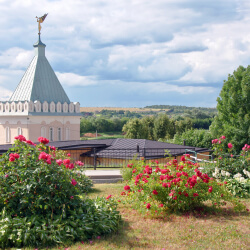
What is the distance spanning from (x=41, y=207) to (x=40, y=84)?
2808 centimetres

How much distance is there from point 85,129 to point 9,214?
8649cm

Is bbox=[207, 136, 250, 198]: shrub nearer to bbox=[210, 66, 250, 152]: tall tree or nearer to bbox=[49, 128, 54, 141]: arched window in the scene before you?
bbox=[210, 66, 250, 152]: tall tree

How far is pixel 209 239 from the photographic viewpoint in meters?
5.26

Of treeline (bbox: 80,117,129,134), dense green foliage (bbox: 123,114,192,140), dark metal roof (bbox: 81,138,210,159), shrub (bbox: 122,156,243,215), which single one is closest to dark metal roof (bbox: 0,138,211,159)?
dark metal roof (bbox: 81,138,210,159)

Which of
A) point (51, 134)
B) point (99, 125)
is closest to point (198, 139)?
point (51, 134)

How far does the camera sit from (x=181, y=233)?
217 inches

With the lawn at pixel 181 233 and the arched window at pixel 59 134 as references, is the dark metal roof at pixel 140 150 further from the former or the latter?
the arched window at pixel 59 134

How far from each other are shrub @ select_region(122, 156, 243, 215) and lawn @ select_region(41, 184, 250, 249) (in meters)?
0.24

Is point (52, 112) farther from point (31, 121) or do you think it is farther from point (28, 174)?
point (28, 174)

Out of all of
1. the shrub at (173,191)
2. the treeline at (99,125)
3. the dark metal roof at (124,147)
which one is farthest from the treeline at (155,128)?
the shrub at (173,191)

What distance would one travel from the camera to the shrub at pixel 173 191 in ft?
20.3

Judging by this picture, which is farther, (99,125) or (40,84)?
(99,125)

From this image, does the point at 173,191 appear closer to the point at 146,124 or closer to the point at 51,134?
the point at 51,134

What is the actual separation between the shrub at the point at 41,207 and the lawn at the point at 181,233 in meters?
0.29
